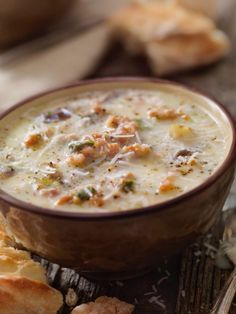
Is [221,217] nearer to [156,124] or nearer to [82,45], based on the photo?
[156,124]

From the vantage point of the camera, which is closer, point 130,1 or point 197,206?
point 197,206

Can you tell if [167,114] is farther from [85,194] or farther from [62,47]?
[62,47]

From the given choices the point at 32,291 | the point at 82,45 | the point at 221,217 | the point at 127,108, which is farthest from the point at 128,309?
the point at 82,45

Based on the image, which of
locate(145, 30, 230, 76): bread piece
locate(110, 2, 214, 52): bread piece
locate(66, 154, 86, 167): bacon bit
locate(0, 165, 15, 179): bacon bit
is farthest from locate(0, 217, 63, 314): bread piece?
locate(110, 2, 214, 52): bread piece

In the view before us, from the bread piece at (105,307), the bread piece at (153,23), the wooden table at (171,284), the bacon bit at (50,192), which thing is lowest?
the wooden table at (171,284)

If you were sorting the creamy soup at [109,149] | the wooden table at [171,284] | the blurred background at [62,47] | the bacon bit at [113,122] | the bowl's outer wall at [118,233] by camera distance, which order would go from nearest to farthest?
the bowl's outer wall at [118,233] < the creamy soup at [109,149] < the wooden table at [171,284] < the bacon bit at [113,122] < the blurred background at [62,47]

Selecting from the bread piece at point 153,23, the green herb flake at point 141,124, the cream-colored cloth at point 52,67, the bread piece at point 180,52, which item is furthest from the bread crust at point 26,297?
the bread piece at point 153,23

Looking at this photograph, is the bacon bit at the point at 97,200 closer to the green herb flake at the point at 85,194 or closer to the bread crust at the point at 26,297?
the green herb flake at the point at 85,194
